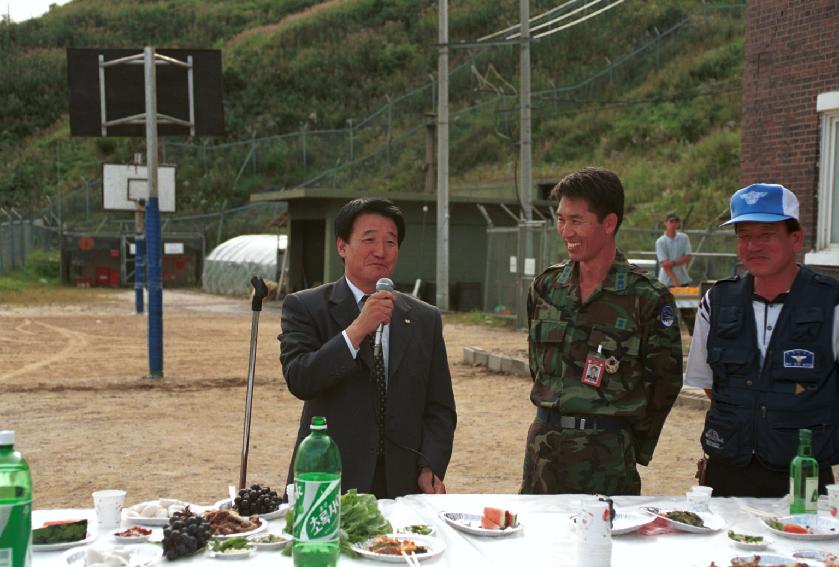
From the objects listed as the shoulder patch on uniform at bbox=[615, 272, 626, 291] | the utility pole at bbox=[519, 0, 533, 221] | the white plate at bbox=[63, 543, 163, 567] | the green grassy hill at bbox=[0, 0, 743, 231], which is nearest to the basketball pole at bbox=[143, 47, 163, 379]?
the shoulder patch on uniform at bbox=[615, 272, 626, 291]

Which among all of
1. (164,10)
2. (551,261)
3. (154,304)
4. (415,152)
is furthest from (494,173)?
(164,10)

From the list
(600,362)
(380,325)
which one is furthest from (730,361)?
(380,325)

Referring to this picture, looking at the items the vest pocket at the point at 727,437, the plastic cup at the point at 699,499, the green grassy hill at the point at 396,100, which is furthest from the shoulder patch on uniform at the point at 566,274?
the green grassy hill at the point at 396,100

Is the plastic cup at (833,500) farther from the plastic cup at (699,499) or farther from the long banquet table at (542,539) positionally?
the plastic cup at (699,499)

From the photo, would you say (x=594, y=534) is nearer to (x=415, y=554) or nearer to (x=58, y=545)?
(x=415, y=554)

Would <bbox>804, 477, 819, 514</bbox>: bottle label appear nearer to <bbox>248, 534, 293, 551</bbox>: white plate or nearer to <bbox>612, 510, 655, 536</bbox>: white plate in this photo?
<bbox>612, 510, 655, 536</bbox>: white plate

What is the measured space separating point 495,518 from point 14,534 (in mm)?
1539

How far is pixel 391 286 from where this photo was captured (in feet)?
12.6

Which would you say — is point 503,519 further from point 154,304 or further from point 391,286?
point 154,304

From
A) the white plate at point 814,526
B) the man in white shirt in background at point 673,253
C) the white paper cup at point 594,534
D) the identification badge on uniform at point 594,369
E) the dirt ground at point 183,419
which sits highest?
the man in white shirt in background at point 673,253

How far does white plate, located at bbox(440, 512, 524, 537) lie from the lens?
337 centimetres

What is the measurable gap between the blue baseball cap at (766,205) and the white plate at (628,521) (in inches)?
51.3

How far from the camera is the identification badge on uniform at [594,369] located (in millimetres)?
4117

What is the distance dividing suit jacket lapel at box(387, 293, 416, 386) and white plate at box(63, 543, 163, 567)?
1341 millimetres
